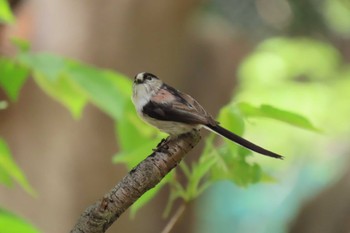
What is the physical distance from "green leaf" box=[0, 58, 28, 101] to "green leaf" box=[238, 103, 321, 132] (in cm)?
27

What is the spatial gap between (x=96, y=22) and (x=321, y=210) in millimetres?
726

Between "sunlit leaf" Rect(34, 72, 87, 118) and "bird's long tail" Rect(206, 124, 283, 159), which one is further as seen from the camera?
"sunlit leaf" Rect(34, 72, 87, 118)

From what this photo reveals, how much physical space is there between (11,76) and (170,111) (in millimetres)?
308

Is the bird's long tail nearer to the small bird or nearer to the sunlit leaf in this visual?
the small bird

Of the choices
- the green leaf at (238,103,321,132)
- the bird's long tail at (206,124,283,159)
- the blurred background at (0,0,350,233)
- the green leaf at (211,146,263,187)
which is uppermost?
the green leaf at (238,103,321,132)

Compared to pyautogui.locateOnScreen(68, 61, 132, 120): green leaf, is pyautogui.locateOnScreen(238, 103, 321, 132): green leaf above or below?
above

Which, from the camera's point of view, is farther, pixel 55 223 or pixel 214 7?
pixel 214 7

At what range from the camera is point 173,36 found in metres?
1.75

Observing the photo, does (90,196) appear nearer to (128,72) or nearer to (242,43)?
(128,72)

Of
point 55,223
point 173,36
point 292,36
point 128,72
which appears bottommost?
point 55,223

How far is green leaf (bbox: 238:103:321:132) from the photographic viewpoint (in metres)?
0.57

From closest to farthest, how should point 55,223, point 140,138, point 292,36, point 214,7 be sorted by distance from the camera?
1. point 140,138
2. point 55,223
3. point 214,7
4. point 292,36

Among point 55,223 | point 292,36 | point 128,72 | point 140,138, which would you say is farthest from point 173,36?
point 140,138

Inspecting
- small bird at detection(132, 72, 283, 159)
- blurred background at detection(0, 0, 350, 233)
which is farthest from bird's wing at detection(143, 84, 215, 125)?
blurred background at detection(0, 0, 350, 233)
